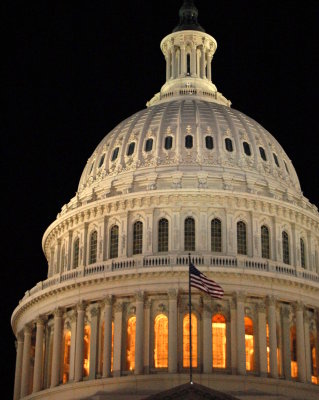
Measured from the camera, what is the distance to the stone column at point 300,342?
77312 mm

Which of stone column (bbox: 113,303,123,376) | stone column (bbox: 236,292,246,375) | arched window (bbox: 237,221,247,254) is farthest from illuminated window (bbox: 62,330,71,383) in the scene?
arched window (bbox: 237,221,247,254)

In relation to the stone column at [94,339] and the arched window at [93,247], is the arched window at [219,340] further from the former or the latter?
the arched window at [93,247]

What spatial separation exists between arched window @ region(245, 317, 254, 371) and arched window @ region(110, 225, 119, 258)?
12792 mm

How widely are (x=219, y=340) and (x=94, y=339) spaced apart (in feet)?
32.7

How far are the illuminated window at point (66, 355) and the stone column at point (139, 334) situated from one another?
26.6ft

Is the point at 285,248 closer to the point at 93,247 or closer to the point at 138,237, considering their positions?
the point at 138,237

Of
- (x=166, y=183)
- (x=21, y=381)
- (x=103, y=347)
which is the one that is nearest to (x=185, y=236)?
(x=166, y=183)

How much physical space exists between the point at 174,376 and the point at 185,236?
13.2m

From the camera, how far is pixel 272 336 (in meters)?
76.4

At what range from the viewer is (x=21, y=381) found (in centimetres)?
8331

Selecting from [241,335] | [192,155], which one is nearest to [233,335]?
[241,335]

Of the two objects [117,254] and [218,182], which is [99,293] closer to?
[117,254]

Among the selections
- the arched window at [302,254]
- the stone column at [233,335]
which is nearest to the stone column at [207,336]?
the stone column at [233,335]

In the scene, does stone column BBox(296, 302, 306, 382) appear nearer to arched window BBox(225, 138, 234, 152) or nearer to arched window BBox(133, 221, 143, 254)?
arched window BBox(133, 221, 143, 254)
